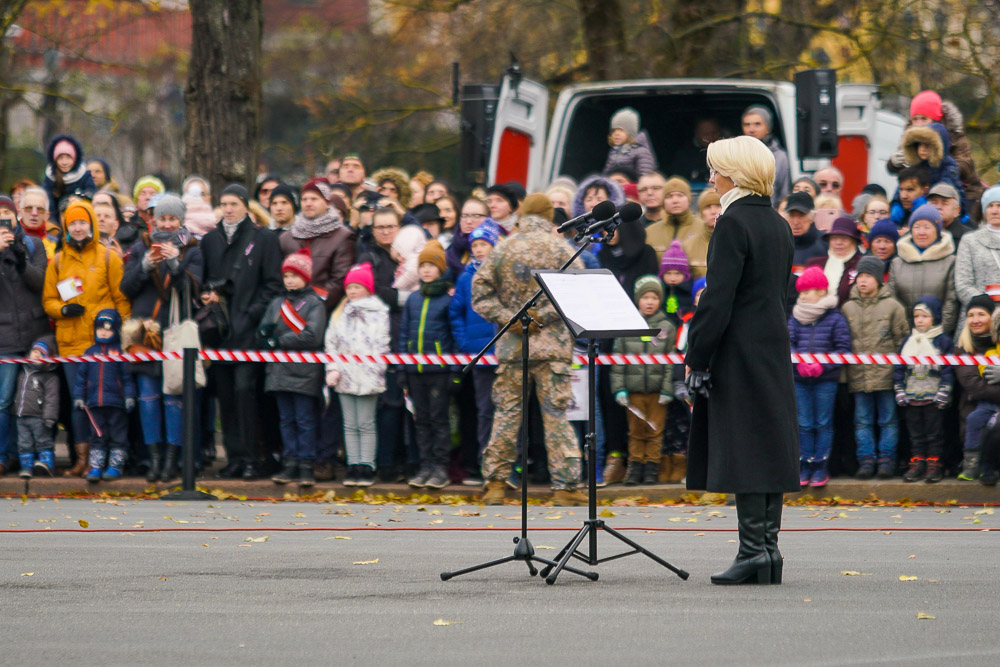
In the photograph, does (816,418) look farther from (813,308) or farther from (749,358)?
(749,358)

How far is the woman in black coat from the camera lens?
7785 millimetres

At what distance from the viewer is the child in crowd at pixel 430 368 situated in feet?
41.5

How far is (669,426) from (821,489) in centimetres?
135

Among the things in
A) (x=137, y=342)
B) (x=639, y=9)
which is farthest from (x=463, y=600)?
(x=639, y=9)

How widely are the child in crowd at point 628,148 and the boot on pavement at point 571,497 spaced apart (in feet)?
11.8

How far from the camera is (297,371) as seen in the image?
12.8m

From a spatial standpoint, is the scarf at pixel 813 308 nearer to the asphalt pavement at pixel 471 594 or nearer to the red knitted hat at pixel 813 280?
the red knitted hat at pixel 813 280

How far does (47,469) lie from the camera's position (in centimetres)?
1327

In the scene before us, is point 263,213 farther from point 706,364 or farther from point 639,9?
point 639,9

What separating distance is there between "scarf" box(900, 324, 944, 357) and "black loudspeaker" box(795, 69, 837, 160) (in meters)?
1.95

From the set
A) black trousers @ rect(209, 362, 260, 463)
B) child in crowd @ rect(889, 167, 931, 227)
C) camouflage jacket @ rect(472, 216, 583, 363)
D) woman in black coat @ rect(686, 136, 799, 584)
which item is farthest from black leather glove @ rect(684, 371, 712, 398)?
black trousers @ rect(209, 362, 260, 463)

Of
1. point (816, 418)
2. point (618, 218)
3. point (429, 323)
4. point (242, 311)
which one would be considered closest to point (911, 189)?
point (816, 418)

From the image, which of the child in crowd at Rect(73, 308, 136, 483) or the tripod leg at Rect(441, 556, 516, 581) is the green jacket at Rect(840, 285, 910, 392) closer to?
the tripod leg at Rect(441, 556, 516, 581)

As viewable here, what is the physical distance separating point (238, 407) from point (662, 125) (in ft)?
17.1
